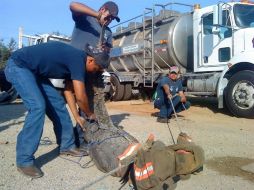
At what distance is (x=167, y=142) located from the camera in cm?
586

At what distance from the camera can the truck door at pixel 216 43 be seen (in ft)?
32.1

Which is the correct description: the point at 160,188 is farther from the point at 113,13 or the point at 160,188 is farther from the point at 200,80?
the point at 200,80

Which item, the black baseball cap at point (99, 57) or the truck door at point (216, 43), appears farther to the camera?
the truck door at point (216, 43)

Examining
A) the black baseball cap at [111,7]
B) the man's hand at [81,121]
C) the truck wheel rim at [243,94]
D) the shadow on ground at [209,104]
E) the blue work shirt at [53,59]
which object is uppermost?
the black baseball cap at [111,7]

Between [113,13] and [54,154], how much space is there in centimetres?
193

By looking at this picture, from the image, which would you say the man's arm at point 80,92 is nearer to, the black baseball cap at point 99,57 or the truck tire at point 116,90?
the black baseball cap at point 99,57

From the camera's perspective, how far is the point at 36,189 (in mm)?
3766

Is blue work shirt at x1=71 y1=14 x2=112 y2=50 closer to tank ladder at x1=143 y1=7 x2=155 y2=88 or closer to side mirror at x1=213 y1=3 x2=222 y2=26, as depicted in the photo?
side mirror at x1=213 y1=3 x2=222 y2=26

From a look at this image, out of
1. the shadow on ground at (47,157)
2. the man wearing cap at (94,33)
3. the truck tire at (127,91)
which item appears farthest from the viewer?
the truck tire at (127,91)

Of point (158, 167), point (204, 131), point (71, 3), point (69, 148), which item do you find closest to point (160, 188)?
point (158, 167)

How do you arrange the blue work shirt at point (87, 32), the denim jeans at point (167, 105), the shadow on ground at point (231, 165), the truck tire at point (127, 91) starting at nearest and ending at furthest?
the shadow on ground at point (231, 165), the blue work shirt at point (87, 32), the denim jeans at point (167, 105), the truck tire at point (127, 91)

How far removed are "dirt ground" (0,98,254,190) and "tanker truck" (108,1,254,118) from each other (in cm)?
97

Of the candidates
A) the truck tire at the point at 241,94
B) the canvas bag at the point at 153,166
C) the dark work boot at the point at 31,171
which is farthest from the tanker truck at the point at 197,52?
the dark work boot at the point at 31,171

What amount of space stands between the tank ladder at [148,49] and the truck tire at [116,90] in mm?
1035
